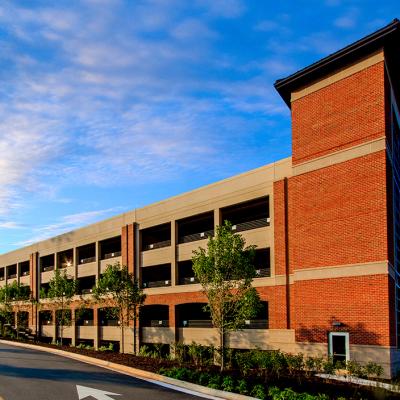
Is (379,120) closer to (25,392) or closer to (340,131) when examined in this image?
(340,131)

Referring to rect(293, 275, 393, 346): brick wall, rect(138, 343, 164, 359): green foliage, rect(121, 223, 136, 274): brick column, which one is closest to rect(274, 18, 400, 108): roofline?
rect(293, 275, 393, 346): brick wall

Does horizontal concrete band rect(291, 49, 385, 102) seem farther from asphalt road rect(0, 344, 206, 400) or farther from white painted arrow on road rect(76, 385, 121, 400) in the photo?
white painted arrow on road rect(76, 385, 121, 400)

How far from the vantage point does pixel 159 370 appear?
2388 centimetres

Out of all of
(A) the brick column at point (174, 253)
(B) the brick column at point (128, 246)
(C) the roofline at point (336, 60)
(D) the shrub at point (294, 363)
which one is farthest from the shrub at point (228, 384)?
(B) the brick column at point (128, 246)

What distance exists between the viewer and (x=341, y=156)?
26.5 metres

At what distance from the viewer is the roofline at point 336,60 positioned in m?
24.7

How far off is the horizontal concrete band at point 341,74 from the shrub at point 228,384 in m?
16.7

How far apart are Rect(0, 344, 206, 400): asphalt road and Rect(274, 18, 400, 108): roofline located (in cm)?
1815

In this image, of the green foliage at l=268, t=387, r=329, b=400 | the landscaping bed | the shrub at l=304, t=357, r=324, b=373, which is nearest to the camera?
the green foliage at l=268, t=387, r=329, b=400

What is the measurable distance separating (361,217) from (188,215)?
626 inches

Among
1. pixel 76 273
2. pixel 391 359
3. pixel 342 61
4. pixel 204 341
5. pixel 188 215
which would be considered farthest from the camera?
pixel 76 273

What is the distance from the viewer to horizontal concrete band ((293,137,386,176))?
25123mm

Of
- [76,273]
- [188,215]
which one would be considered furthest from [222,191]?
[76,273]

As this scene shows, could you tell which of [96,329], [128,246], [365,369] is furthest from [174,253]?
[365,369]
